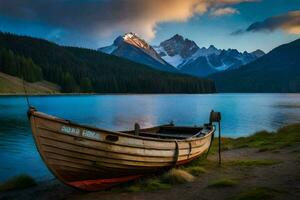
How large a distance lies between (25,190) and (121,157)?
7029 mm

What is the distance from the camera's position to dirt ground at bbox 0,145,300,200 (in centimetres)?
1515

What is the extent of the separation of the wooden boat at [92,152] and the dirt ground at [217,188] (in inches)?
38.6

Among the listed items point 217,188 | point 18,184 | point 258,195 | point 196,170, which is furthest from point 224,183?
point 18,184

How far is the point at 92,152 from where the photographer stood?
50.6 ft

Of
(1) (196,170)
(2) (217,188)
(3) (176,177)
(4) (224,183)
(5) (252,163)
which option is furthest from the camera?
(5) (252,163)

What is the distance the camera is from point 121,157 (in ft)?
52.9

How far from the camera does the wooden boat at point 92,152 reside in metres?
14.7

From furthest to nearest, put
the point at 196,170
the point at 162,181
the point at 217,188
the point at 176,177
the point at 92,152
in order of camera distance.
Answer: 1. the point at 196,170
2. the point at 176,177
3. the point at 162,181
4. the point at 217,188
5. the point at 92,152

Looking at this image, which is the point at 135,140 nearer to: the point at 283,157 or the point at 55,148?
the point at 55,148

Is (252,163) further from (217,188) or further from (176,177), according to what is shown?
(217,188)

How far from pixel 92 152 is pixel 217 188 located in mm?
5650

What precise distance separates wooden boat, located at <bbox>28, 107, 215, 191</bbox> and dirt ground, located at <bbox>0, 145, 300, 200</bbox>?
98cm

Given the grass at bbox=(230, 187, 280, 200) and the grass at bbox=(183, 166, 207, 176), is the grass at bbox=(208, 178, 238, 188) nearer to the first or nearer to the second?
the grass at bbox=(230, 187, 280, 200)

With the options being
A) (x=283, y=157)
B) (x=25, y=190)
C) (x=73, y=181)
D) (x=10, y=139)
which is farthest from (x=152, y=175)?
(x=10, y=139)
